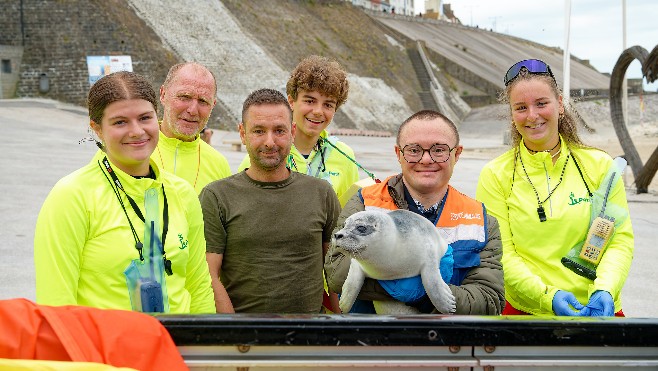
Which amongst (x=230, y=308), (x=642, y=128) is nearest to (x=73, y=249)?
(x=230, y=308)

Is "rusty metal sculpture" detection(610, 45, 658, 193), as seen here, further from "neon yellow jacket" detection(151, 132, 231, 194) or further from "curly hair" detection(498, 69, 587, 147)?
"neon yellow jacket" detection(151, 132, 231, 194)

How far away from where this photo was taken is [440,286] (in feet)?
8.23

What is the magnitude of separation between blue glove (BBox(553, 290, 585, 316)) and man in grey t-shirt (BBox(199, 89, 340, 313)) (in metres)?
1.16

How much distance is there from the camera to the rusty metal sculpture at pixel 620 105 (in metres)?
15.6

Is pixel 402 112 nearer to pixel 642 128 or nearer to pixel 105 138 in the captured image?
pixel 642 128

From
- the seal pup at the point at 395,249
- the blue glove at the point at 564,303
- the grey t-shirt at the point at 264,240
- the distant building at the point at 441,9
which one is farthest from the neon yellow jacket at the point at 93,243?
the distant building at the point at 441,9

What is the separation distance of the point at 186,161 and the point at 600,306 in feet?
7.88

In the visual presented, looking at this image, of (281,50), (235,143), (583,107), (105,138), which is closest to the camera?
(105,138)

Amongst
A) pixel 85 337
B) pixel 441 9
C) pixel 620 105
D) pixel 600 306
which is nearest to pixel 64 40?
pixel 620 105

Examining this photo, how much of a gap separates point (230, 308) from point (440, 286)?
1.24 m

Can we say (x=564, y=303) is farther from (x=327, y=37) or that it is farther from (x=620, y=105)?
(x=327, y=37)

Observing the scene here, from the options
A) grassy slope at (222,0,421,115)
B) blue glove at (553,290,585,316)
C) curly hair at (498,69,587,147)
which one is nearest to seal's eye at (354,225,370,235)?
blue glove at (553,290,585,316)

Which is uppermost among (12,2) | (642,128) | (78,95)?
(12,2)

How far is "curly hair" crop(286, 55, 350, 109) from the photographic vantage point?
422 centimetres
